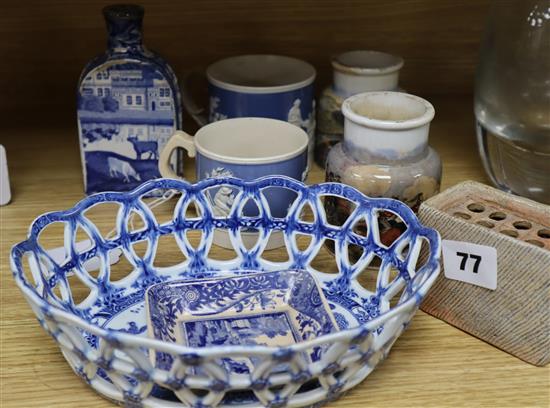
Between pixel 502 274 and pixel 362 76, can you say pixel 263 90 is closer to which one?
pixel 362 76

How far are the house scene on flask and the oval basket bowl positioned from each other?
0.04m

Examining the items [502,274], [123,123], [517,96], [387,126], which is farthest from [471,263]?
[123,123]

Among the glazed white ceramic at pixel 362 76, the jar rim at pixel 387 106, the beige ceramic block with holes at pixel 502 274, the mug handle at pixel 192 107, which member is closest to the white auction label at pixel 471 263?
the beige ceramic block with holes at pixel 502 274

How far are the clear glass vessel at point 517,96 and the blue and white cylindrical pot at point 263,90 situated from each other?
0.58 ft

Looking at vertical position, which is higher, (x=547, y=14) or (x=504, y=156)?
(x=547, y=14)

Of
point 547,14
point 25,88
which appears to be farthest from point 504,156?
point 25,88

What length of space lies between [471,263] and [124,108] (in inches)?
14.4

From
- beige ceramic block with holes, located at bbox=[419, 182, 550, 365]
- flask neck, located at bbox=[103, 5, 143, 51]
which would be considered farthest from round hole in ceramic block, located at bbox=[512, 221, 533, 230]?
flask neck, located at bbox=[103, 5, 143, 51]

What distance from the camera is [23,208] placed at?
0.79 m

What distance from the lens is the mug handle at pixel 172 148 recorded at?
0.74m

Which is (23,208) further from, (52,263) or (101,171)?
(52,263)

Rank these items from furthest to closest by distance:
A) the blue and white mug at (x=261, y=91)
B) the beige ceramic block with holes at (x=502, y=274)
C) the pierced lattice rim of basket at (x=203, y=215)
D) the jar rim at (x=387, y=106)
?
the blue and white mug at (x=261, y=91), the jar rim at (x=387, y=106), the beige ceramic block with holes at (x=502, y=274), the pierced lattice rim of basket at (x=203, y=215)

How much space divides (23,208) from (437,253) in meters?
0.43

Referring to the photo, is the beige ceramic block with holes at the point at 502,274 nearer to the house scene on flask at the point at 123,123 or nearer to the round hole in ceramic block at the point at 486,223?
the round hole in ceramic block at the point at 486,223
